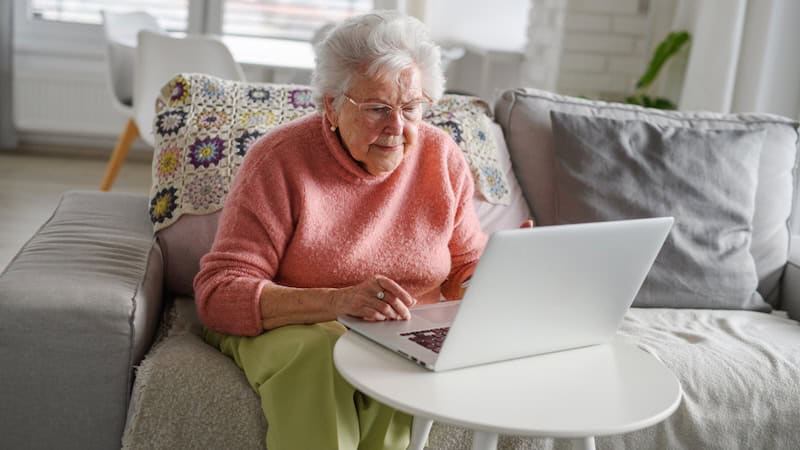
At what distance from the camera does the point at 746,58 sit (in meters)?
3.35

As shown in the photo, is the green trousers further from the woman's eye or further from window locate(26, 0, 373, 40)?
window locate(26, 0, 373, 40)

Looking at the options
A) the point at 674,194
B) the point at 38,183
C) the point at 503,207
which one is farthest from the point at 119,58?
the point at 674,194

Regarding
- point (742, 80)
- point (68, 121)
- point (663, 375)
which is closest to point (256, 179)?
point (663, 375)

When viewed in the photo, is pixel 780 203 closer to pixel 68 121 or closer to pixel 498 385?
pixel 498 385

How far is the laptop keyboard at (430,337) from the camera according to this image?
132 cm

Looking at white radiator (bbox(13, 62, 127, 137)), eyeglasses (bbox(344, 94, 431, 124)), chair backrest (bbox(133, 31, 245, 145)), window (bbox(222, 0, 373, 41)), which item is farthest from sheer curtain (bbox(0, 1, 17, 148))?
eyeglasses (bbox(344, 94, 431, 124))

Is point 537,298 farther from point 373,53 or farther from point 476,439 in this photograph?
point 373,53

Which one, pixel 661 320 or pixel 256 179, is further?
pixel 661 320

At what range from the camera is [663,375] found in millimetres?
1351

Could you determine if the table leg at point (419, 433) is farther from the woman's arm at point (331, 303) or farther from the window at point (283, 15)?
the window at point (283, 15)

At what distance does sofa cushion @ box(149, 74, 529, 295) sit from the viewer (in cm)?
189

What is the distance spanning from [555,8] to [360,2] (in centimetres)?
143

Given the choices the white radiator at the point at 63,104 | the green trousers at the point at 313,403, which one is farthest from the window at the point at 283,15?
the green trousers at the point at 313,403

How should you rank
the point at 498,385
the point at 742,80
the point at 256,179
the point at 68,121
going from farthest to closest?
the point at 68,121 → the point at 742,80 → the point at 256,179 → the point at 498,385
